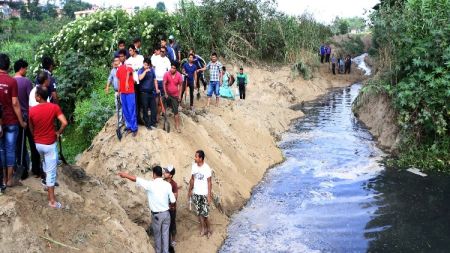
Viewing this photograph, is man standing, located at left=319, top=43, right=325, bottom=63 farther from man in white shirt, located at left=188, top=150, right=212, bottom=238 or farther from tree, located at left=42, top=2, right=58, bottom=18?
tree, located at left=42, top=2, right=58, bottom=18

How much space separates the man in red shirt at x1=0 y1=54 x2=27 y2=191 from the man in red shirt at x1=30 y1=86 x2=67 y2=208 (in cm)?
24

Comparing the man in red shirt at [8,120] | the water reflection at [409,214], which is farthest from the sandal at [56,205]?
the water reflection at [409,214]

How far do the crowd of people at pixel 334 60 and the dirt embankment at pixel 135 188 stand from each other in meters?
17.1

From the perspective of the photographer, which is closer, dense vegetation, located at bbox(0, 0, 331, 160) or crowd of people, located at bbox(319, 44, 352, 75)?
dense vegetation, located at bbox(0, 0, 331, 160)

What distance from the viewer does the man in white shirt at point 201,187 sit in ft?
27.0

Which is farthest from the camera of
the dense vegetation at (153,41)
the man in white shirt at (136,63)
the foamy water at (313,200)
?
the dense vegetation at (153,41)

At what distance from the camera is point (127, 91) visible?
356 inches

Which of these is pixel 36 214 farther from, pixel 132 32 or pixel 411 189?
pixel 132 32

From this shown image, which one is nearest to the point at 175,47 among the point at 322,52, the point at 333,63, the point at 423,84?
the point at 423,84

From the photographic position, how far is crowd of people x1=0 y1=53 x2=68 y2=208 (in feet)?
20.1

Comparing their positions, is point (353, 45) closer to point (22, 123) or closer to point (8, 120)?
point (22, 123)

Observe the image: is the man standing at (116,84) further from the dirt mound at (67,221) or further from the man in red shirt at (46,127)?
the man in red shirt at (46,127)

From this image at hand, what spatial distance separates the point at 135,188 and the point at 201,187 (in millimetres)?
1398

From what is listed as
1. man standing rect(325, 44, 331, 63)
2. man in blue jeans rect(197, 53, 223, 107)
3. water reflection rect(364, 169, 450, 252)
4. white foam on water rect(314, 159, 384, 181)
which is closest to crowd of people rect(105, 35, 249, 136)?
man in blue jeans rect(197, 53, 223, 107)
